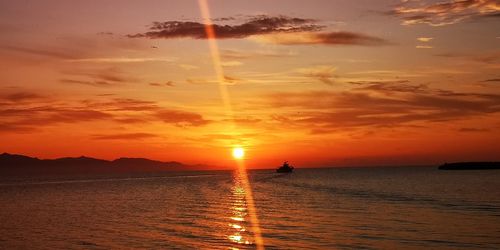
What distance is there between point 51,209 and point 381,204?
45198mm

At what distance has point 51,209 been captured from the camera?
251 ft

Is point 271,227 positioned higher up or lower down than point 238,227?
higher up

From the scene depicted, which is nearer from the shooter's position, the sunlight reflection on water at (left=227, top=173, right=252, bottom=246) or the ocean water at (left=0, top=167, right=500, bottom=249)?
the ocean water at (left=0, top=167, right=500, bottom=249)

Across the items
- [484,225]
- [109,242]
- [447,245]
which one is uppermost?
[484,225]

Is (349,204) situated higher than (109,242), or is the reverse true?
(349,204)

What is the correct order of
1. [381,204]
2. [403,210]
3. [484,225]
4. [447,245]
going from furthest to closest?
[381,204], [403,210], [484,225], [447,245]

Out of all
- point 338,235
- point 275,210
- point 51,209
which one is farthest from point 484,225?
point 51,209

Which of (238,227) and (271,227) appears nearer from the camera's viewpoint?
(271,227)

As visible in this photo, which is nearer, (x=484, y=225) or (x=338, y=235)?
(x=338, y=235)

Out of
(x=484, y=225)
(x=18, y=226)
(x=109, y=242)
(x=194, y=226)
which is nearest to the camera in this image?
(x=109, y=242)

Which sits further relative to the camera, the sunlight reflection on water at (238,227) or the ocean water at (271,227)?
the sunlight reflection on water at (238,227)

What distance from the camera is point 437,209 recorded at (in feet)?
210

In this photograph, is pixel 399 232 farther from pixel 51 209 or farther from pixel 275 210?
pixel 51 209

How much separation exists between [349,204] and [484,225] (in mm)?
26885
